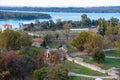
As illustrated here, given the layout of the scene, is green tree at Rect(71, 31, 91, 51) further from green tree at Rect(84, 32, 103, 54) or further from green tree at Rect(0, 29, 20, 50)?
green tree at Rect(0, 29, 20, 50)

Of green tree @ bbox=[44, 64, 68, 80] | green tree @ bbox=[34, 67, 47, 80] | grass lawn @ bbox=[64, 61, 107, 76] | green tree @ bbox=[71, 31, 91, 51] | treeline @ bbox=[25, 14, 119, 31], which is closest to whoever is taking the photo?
green tree @ bbox=[44, 64, 68, 80]

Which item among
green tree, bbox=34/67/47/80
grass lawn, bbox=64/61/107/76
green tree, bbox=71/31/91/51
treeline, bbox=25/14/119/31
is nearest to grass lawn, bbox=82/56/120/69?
grass lawn, bbox=64/61/107/76

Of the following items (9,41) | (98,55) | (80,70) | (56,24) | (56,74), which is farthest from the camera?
(56,24)

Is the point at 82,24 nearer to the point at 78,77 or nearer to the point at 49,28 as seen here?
the point at 49,28

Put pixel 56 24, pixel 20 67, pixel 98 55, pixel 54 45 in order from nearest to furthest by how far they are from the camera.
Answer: pixel 20 67
pixel 98 55
pixel 54 45
pixel 56 24

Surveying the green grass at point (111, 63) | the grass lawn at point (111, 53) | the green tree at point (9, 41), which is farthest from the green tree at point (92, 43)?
the green tree at point (9, 41)

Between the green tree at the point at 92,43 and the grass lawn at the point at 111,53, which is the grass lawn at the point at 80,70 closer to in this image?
the green tree at the point at 92,43

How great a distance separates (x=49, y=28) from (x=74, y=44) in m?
20.8

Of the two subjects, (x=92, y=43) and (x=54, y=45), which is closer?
(x=92, y=43)

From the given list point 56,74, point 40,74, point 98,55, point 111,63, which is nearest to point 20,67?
point 40,74

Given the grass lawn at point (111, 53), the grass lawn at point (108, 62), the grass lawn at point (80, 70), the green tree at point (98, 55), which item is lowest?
the grass lawn at point (111, 53)

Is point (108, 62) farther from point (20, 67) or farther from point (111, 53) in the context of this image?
point (20, 67)

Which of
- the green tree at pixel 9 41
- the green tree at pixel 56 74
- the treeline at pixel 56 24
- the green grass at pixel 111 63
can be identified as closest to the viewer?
the green tree at pixel 56 74

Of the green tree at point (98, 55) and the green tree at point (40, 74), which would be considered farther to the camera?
the green tree at point (98, 55)
